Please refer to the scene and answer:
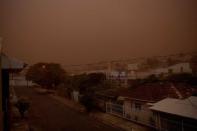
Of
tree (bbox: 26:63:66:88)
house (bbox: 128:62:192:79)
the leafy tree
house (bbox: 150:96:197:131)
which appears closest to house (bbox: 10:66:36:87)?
tree (bbox: 26:63:66:88)

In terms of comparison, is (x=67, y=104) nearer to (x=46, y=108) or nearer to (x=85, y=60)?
(x=46, y=108)

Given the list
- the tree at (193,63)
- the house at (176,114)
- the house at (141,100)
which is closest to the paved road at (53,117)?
the house at (141,100)

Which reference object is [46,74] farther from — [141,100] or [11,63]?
[141,100]

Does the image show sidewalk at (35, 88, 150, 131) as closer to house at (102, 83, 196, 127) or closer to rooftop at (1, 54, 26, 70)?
house at (102, 83, 196, 127)

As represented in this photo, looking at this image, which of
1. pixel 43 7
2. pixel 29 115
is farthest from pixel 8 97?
pixel 43 7

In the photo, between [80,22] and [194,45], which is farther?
[80,22]

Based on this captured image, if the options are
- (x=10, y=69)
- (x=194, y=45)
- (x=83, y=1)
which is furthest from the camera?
(x=83, y=1)
